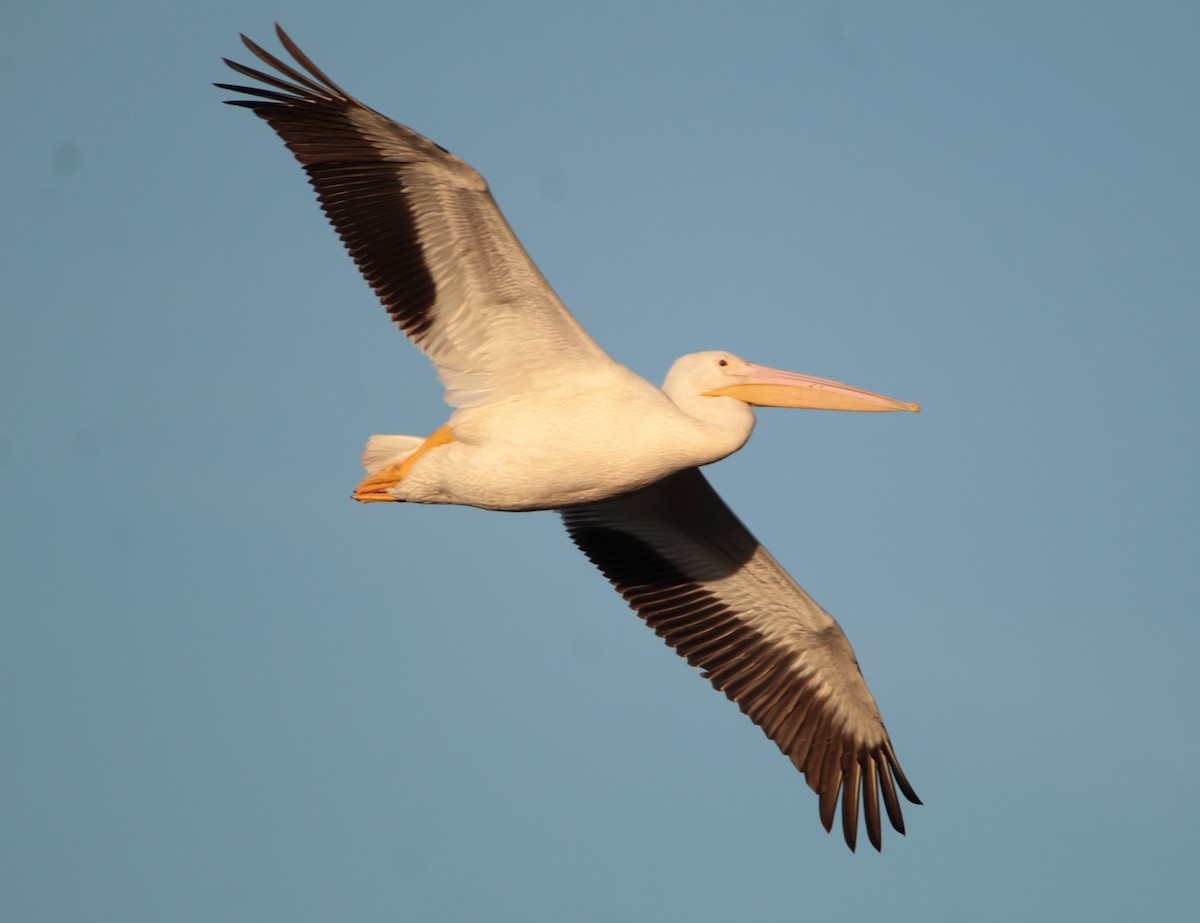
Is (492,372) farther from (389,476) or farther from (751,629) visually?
(751,629)

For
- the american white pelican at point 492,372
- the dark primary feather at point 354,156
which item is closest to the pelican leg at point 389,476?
the american white pelican at point 492,372

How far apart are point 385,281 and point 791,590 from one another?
150 inches

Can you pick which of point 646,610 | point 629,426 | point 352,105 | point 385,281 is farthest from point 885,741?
point 352,105

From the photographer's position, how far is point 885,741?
11.2 metres

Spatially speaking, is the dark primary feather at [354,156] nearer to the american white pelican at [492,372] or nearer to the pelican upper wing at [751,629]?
the american white pelican at [492,372]

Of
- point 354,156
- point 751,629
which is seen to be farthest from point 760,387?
point 354,156

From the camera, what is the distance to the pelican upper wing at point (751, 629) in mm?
11109

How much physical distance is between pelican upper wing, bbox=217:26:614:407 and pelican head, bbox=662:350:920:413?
25.2 inches

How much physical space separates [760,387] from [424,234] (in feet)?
7.84

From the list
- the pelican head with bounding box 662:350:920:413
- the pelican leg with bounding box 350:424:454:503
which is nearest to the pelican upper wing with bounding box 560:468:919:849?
the pelican head with bounding box 662:350:920:413

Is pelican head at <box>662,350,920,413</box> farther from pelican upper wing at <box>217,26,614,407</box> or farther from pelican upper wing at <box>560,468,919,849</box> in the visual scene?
pelican upper wing at <box>560,468,919,849</box>

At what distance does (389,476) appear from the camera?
9.92m

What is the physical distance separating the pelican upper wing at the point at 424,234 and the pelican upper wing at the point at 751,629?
1885mm

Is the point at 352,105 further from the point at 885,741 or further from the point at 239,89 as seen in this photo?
the point at 885,741
